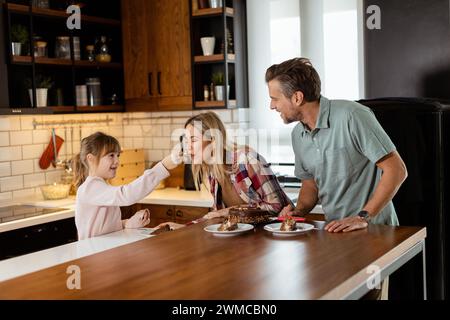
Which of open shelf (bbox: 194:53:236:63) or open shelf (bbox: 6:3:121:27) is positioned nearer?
open shelf (bbox: 6:3:121:27)

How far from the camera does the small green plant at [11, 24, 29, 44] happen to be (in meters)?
4.18

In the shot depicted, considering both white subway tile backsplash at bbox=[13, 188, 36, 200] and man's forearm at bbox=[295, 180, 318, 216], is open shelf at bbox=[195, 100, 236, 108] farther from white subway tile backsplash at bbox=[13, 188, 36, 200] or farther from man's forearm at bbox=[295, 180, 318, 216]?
man's forearm at bbox=[295, 180, 318, 216]

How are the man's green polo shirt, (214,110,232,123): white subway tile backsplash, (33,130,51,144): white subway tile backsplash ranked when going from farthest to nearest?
1. (214,110,232,123): white subway tile backsplash
2. (33,130,51,144): white subway tile backsplash
3. the man's green polo shirt

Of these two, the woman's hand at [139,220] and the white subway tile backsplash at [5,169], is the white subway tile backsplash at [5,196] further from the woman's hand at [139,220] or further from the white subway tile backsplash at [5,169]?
the woman's hand at [139,220]

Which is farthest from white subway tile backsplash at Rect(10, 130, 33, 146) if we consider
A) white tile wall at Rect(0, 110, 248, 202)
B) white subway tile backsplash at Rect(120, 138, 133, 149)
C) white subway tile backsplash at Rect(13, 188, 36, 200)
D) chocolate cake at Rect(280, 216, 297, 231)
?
chocolate cake at Rect(280, 216, 297, 231)

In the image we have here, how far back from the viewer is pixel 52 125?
4766 millimetres

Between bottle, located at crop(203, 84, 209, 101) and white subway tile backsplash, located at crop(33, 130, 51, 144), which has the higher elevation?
bottle, located at crop(203, 84, 209, 101)

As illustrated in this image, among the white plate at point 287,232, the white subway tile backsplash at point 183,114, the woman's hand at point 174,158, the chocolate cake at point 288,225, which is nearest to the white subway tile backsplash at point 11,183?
the white subway tile backsplash at point 183,114

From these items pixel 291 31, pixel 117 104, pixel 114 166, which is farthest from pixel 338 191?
pixel 117 104

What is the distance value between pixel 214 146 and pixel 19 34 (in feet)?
6.68

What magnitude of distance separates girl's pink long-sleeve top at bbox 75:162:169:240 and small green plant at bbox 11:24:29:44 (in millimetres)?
1609

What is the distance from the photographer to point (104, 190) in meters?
3.02

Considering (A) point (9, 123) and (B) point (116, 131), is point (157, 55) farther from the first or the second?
(A) point (9, 123)
